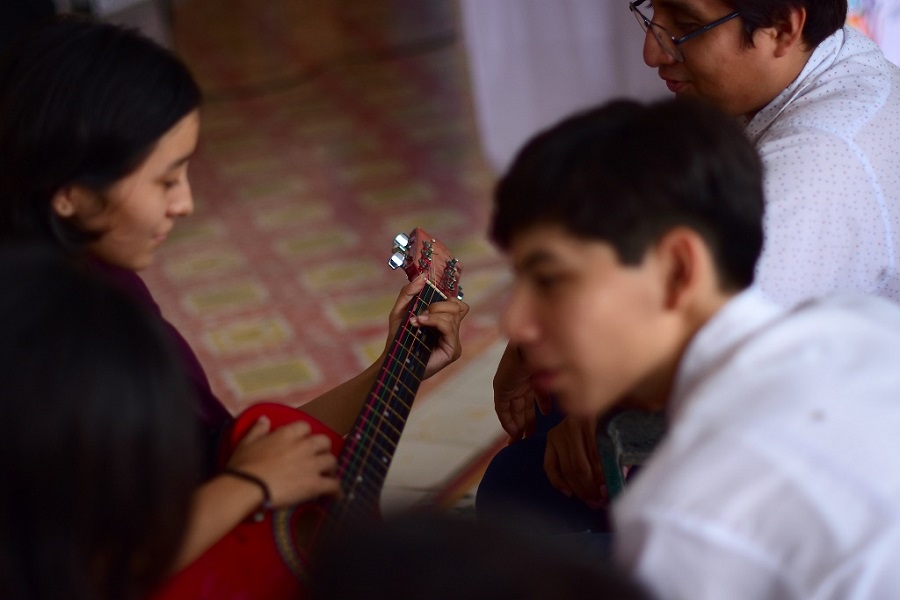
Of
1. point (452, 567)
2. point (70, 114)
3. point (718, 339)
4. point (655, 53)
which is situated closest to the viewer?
point (452, 567)

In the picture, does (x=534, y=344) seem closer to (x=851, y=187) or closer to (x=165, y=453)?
(x=165, y=453)

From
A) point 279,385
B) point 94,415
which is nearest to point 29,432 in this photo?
point 94,415

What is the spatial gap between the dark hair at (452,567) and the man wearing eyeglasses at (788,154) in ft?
2.45

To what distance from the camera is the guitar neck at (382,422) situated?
1.26m

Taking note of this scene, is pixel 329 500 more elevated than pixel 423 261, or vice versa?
pixel 423 261

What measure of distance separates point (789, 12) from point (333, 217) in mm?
2357

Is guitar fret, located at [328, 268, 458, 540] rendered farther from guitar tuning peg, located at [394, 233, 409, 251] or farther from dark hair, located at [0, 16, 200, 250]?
dark hair, located at [0, 16, 200, 250]

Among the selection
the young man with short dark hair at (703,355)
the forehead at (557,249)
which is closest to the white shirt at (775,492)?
the young man with short dark hair at (703,355)

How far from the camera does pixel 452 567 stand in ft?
1.93

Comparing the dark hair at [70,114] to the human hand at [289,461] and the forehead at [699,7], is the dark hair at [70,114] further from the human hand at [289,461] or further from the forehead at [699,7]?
the forehead at [699,7]

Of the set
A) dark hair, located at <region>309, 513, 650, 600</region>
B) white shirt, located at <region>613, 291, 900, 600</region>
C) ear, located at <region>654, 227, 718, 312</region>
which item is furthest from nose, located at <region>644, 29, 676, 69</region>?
dark hair, located at <region>309, 513, 650, 600</region>

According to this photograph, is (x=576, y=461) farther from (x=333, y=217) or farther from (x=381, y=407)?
(x=333, y=217)

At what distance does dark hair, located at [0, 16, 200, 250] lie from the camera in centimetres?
119

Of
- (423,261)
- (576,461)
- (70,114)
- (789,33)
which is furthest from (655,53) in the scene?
(70,114)
